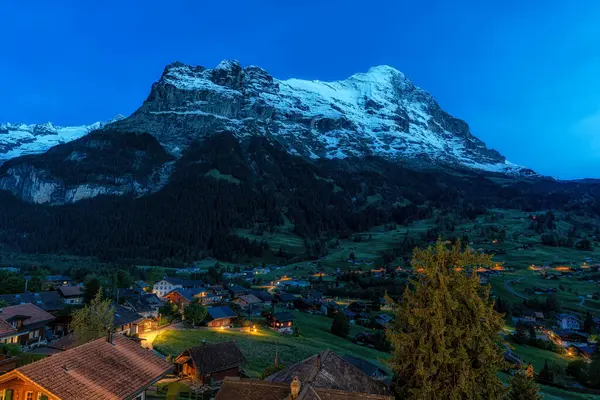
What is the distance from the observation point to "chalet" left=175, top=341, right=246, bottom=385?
43.6 m

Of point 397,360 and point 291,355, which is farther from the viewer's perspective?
point 291,355

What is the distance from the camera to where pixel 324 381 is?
22219mm

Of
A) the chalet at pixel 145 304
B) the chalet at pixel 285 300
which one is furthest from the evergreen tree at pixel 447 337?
the chalet at pixel 285 300

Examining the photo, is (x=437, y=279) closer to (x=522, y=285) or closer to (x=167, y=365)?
(x=167, y=365)

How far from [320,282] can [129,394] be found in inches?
5818

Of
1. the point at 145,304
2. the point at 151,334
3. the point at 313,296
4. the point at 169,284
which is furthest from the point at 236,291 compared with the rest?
the point at 151,334

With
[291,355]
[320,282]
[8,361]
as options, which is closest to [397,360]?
[8,361]

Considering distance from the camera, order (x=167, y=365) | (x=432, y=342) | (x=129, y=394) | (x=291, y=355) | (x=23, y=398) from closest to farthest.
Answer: (x=23, y=398), (x=129, y=394), (x=432, y=342), (x=167, y=365), (x=291, y=355)

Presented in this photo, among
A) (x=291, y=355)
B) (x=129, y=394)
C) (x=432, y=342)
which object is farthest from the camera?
(x=291, y=355)

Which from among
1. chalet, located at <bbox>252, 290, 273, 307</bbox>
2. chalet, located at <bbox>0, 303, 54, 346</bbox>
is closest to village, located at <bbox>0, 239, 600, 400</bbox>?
chalet, located at <bbox>0, 303, 54, 346</bbox>

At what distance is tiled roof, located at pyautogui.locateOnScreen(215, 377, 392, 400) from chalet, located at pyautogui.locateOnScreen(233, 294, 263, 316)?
8108 cm

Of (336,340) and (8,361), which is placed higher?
(8,361)

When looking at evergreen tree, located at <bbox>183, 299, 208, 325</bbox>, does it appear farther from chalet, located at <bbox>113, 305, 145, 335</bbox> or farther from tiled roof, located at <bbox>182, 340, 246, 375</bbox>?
tiled roof, located at <bbox>182, 340, 246, 375</bbox>

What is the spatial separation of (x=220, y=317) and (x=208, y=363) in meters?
38.0
